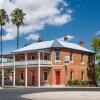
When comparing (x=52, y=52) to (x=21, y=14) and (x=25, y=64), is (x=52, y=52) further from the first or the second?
(x=21, y=14)

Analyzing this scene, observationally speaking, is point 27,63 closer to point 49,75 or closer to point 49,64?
point 49,64

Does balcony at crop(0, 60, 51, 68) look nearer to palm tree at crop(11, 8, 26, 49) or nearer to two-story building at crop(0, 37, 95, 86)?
two-story building at crop(0, 37, 95, 86)

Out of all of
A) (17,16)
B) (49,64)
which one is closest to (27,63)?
(49,64)

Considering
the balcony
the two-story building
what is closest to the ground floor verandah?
the two-story building

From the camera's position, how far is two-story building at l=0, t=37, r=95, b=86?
183 ft

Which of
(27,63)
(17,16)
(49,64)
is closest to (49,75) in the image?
(49,64)

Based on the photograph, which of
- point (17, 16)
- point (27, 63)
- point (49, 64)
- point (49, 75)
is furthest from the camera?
point (17, 16)

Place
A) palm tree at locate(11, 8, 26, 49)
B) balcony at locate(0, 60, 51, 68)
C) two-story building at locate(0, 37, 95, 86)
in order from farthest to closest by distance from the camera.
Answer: palm tree at locate(11, 8, 26, 49)
two-story building at locate(0, 37, 95, 86)
balcony at locate(0, 60, 51, 68)

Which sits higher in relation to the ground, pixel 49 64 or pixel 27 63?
pixel 27 63

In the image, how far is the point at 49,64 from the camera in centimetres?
5581

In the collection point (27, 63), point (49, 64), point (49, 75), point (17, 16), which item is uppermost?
point (17, 16)

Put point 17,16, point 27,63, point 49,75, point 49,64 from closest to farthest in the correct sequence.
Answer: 1. point 49,64
2. point 49,75
3. point 27,63
4. point 17,16

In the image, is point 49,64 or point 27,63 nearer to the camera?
point 49,64

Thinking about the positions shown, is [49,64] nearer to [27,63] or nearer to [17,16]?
[27,63]
